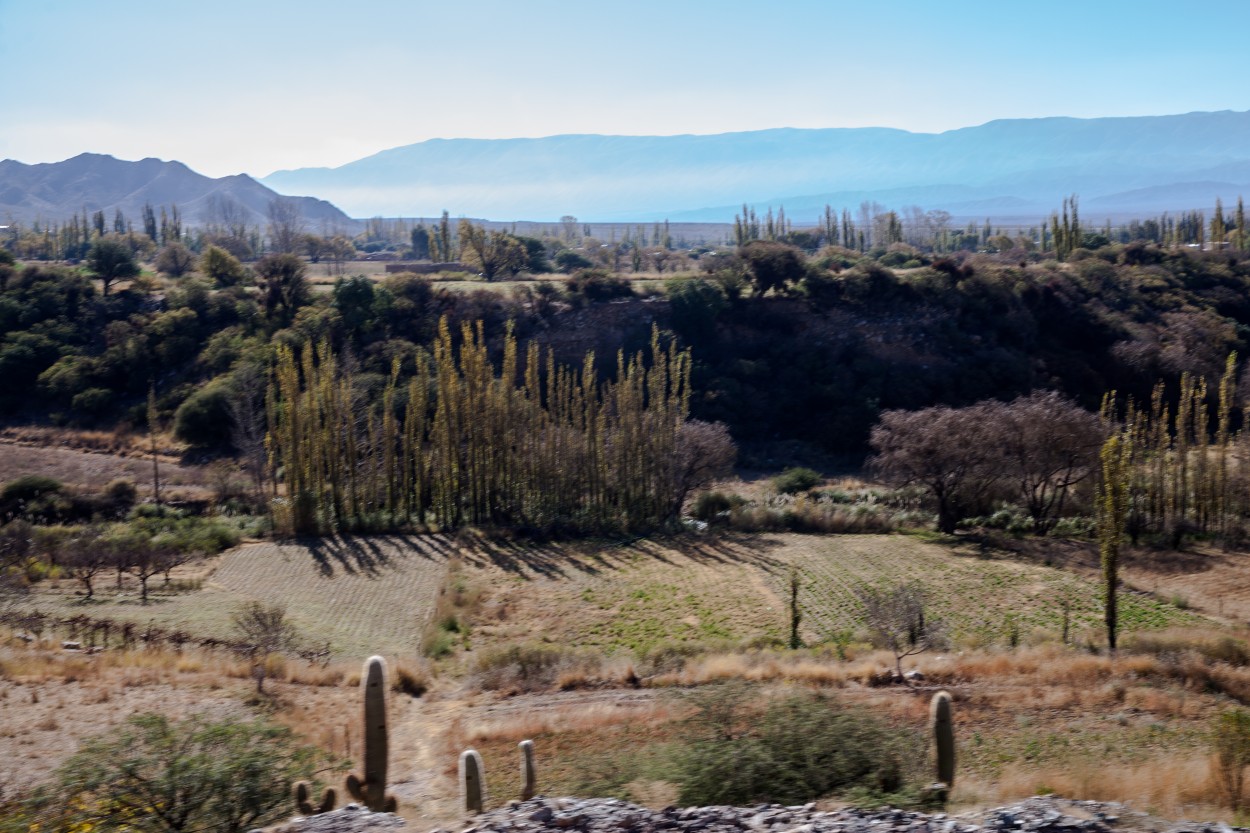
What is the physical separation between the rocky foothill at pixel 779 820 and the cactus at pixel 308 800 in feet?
2.68

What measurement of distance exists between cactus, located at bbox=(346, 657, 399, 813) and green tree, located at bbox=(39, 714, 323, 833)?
26.4 inches

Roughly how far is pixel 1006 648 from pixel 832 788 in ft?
30.5

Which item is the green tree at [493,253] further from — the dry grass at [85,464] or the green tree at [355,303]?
the dry grass at [85,464]

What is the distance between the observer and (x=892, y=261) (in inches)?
2307

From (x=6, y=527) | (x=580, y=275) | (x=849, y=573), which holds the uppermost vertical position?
(x=580, y=275)

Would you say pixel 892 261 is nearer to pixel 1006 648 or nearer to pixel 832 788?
pixel 1006 648

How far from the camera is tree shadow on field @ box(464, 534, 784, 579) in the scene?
904 inches

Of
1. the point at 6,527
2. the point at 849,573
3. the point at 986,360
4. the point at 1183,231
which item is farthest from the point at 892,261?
the point at 6,527

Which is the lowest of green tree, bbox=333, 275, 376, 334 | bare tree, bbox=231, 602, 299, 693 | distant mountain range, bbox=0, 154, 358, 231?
bare tree, bbox=231, 602, 299, 693

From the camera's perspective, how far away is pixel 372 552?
24.1m

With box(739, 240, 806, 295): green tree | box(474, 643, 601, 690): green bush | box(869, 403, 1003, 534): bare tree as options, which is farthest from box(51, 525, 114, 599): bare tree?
box(739, 240, 806, 295): green tree

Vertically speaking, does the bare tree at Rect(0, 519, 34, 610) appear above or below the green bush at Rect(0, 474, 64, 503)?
below

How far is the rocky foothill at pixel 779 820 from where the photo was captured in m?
7.08

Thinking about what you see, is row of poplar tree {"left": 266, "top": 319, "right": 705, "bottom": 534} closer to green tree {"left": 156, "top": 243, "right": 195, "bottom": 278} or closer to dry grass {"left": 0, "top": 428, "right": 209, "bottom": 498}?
dry grass {"left": 0, "top": 428, "right": 209, "bottom": 498}
